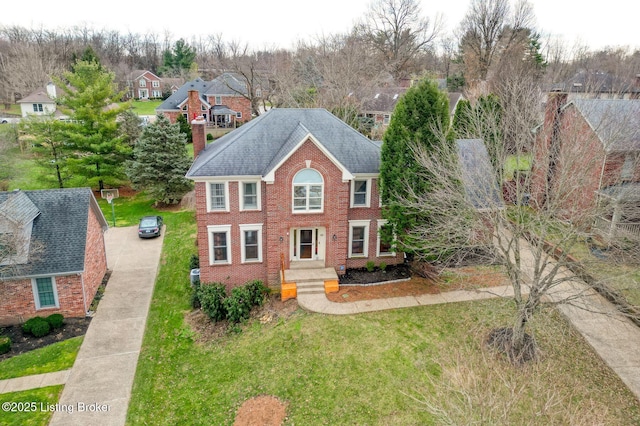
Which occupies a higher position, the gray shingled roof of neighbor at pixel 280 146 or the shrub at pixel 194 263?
the gray shingled roof of neighbor at pixel 280 146

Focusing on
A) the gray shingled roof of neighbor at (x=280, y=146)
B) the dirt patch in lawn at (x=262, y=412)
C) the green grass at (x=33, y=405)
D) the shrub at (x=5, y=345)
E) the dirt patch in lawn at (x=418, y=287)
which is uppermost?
the gray shingled roof of neighbor at (x=280, y=146)

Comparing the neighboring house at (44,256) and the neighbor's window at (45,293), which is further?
the neighbor's window at (45,293)

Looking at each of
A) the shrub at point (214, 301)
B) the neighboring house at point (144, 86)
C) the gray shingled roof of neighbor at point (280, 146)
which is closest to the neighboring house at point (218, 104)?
the neighboring house at point (144, 86)

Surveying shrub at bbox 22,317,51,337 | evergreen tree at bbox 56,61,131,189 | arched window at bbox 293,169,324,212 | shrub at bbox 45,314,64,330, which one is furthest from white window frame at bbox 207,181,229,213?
evergreen tree at bbox 56,61,131,189

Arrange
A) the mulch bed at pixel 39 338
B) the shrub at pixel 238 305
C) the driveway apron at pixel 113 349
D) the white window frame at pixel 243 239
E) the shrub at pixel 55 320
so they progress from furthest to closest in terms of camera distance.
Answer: the white window frame at pixel 243 239
the shrub at pixel 55 320
the shrub at pixel 238 305
the mulch bed at pixel 39 338
the driveway apron at pixel 113 349

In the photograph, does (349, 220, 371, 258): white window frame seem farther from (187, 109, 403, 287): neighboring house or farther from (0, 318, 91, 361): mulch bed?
(0, 318, 91, 361): mulch bed

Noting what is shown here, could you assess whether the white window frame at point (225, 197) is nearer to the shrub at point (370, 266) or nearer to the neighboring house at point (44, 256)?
the neighboring house at point (44, 256)

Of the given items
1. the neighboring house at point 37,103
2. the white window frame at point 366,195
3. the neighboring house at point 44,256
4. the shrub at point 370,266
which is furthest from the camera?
the neighboring house at point 37,103
